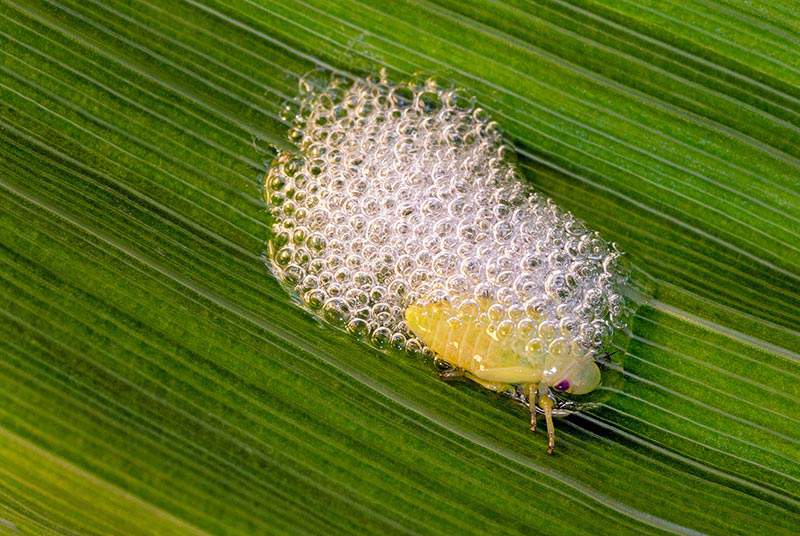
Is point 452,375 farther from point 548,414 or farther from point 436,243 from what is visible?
point 436,243

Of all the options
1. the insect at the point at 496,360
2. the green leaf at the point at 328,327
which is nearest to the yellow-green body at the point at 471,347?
the insect at the point at 496,360

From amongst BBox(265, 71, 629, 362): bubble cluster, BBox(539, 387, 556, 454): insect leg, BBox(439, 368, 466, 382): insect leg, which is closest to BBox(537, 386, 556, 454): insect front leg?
BBox(539, 387, 556, 454): insect leg

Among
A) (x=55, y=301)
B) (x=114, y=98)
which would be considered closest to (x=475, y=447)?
(x=55, y=301)

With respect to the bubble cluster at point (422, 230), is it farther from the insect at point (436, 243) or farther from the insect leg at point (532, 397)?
the insect leg at point (532, 397)

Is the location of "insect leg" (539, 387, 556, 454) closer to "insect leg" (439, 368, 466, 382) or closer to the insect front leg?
the insect front leg

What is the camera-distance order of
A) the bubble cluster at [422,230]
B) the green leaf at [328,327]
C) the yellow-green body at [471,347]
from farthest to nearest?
the bubble cluster at [422,230] < the yellow-green body at [471,347] < the green leaf at [328,327]

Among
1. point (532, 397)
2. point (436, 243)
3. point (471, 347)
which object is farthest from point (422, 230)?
point (532, 397)
